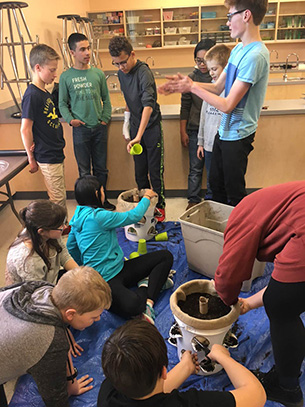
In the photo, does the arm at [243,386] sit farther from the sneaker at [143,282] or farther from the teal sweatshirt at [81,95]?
the teal sweatshirt at [81,95]

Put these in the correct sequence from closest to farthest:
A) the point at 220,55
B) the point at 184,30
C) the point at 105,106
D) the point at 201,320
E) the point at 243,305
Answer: the point at 201,320
the point at 243,305
the point at 220,55
the point at 105,106
the point at 184,30

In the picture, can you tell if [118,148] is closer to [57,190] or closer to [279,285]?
[57,190]

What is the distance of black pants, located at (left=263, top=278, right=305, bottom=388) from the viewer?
108cm

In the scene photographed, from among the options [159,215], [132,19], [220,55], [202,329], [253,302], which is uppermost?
[132,19]

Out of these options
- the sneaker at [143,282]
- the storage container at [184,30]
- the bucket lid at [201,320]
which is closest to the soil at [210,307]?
the bucket lid at [201,320]

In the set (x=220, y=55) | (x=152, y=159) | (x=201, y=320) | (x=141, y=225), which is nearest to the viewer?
(x=201, y=320)

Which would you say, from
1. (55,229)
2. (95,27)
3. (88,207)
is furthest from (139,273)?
(95,27)

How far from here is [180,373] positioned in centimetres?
121

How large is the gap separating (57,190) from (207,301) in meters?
1.58

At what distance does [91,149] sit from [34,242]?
164cm

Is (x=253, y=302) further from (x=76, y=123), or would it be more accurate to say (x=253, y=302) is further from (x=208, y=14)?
(x=208, y=14)

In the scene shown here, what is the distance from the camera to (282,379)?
4.17ft

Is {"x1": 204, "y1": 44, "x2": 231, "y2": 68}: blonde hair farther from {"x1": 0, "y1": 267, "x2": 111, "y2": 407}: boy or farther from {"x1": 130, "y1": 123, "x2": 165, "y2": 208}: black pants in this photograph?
{"x1": 0, "y1": 267, "x2": 111, "y2": 407}: boy

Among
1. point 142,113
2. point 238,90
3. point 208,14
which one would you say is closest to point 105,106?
point 142,113
